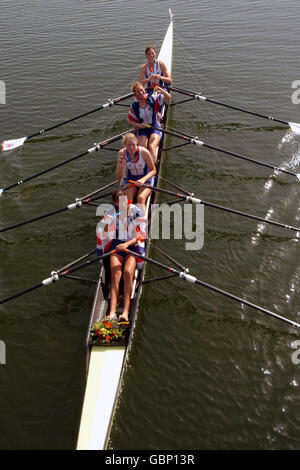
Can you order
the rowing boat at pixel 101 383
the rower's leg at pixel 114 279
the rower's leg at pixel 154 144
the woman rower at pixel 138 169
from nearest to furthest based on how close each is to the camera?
the rowing boat at pixel 101 383 → the rower's leg at pixel 114 279 → the woman rower at pixel 138 169 → the rower's leg at pixel 154 144

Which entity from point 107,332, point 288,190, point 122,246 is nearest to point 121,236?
point 122,246

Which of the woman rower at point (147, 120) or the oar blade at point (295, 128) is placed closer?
the woman rower at point (147, 120)

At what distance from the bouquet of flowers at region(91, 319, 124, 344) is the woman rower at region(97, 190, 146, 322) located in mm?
819

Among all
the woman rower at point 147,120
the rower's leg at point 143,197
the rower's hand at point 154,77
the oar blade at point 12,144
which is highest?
the rower's hand at point 154,77

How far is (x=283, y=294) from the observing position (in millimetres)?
8609

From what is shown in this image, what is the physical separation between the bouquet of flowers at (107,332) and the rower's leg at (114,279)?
35cm

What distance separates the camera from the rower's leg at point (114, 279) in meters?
7.62

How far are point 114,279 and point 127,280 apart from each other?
11.4 inches

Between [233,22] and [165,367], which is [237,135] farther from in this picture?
[233,22]

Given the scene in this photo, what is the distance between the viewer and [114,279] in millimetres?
7852

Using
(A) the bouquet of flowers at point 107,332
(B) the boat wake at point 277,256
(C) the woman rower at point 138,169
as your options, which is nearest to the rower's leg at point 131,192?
(C) the woman rower at point 138,169

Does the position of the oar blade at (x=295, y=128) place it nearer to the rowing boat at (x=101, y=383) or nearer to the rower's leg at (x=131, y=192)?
the rower's leg at (x=131, y=192)

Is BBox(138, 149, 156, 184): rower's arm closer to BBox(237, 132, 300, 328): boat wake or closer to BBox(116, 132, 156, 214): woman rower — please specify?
BBox(116, 132, 156, 214): woman rower

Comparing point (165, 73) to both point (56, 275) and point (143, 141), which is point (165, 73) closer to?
point (143, 141)
